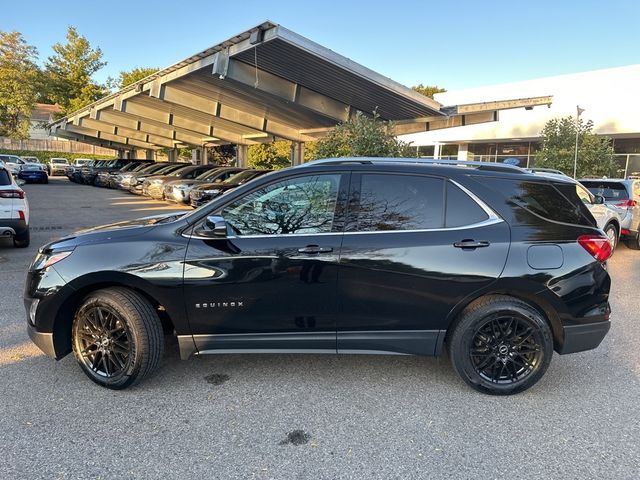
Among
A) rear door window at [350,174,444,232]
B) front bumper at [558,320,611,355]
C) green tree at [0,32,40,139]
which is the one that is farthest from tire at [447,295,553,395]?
green tree at [0,32,40,139]

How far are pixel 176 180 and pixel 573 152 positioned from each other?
15.7 meters

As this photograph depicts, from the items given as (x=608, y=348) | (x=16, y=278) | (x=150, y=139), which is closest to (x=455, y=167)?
(x=608, y=348)

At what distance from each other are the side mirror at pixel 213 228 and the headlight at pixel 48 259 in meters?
1.01

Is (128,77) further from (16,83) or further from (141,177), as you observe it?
(141,177)

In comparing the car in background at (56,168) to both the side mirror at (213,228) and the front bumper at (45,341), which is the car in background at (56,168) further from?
the side mirror at (213,228)

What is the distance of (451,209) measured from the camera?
334cm

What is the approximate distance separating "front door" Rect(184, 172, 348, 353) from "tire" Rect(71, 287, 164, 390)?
33 cm

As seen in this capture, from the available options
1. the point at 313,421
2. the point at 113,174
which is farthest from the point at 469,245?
the point at 113,174

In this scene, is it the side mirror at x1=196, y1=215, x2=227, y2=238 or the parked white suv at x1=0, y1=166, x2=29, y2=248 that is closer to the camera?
the side mirror at x1=196, y1=215, x2=227, y2=238

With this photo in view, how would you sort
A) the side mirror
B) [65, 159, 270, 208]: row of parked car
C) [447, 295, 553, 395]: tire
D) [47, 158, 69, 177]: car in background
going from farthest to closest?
[47, 158, 69, 177]: car in background → [65, 159, 270, 208]: row of parked car → [447, 295, 553, 395]: tire → the side mirror

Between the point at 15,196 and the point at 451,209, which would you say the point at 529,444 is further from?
the point at 15,196

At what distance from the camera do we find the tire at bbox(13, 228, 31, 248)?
8.31 meters

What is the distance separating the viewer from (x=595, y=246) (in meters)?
3.40

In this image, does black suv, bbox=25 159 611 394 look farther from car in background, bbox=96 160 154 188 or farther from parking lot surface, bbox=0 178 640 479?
car in background, bbox=96 160 154 188
